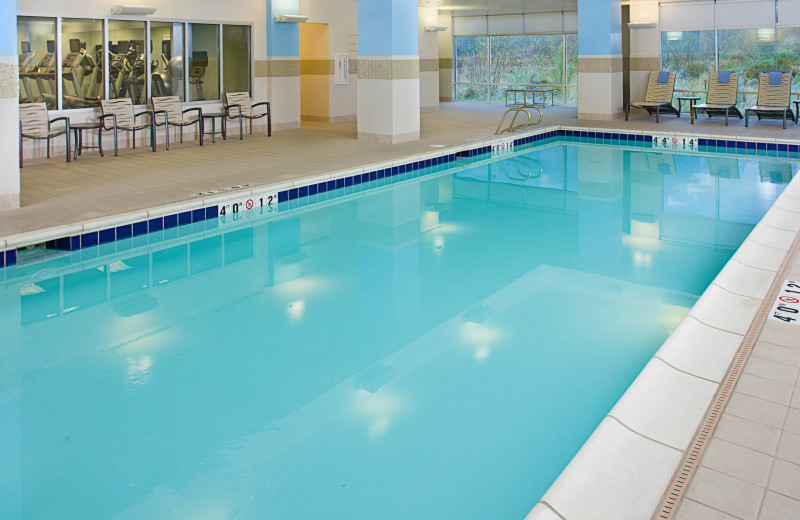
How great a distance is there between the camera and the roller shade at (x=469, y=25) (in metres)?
18.2

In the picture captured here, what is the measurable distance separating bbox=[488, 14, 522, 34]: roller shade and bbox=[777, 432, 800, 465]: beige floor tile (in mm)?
16765

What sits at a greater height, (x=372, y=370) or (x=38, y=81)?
(x=38, y=81)

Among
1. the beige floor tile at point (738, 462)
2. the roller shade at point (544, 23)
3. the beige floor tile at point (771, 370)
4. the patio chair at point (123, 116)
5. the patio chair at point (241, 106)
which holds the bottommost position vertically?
the beige floor tile at point (738, 462)

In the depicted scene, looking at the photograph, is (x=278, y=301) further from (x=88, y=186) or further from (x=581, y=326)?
(x=88, y=186)

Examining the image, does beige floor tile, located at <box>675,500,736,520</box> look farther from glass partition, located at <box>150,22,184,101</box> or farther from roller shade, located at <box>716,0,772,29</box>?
roller shade, located at <box>716,0,772,29</box>

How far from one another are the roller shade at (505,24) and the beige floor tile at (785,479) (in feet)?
55.6

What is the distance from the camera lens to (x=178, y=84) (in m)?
10.3

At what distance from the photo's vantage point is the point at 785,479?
6.81ft

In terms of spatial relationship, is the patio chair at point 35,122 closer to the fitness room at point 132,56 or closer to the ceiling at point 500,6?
the fitness room at point 132,56

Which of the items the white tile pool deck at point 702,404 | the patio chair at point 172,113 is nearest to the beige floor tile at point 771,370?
the white tile pool deck at point 702,404

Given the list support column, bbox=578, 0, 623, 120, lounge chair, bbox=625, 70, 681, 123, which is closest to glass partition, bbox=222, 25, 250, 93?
support column, bbox=578, 0, 623, 120

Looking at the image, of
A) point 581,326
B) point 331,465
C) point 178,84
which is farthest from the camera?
point 178,84

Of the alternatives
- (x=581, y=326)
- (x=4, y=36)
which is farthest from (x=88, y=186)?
(x=581, y=326)

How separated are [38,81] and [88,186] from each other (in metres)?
2.74
